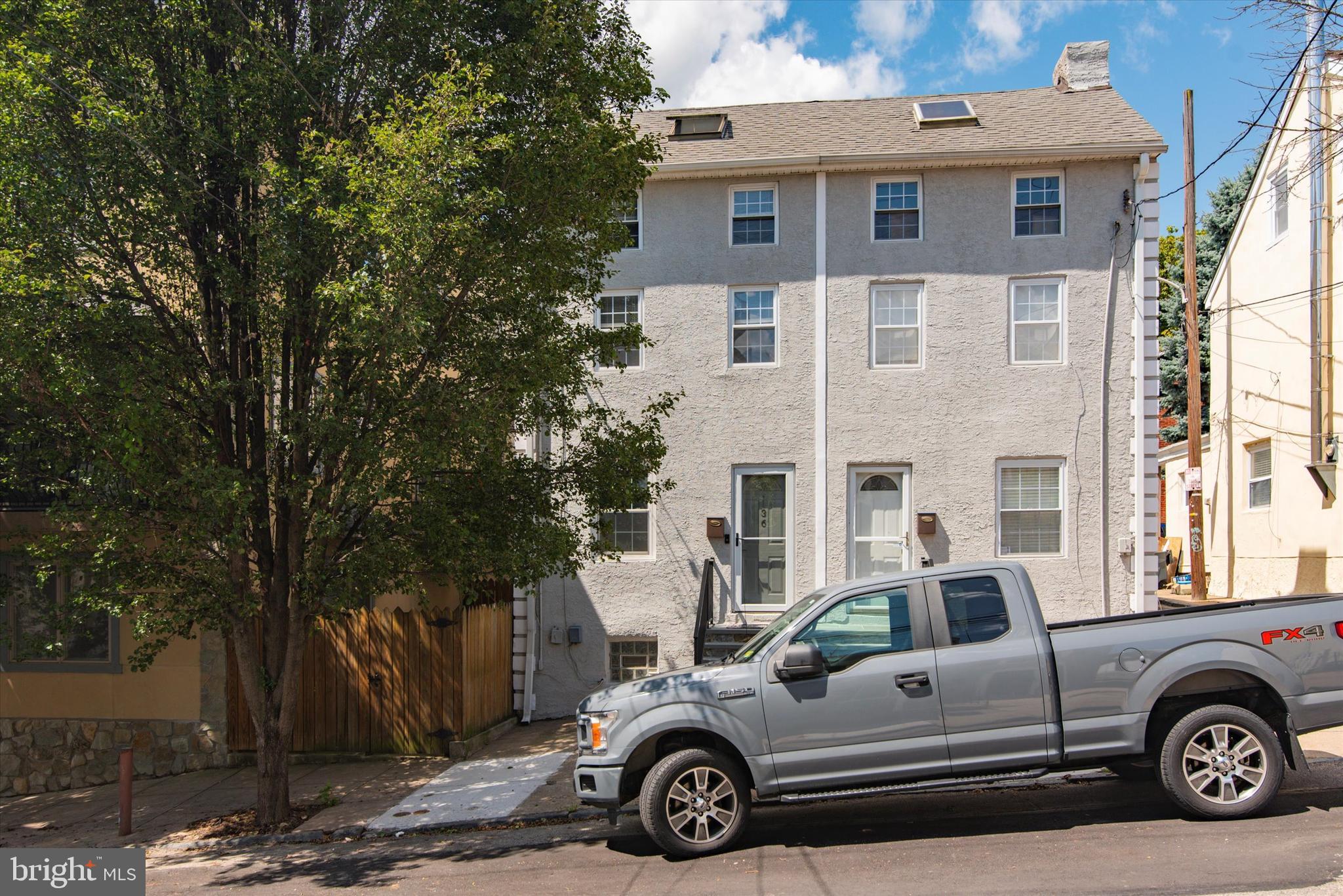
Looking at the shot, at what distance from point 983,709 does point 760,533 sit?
6948 millimetres

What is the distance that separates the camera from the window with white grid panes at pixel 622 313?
14195 mm

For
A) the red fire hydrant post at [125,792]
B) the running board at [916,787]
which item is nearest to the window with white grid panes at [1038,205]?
the running board at [916,787]

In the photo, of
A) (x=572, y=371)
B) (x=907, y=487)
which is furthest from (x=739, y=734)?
(x=907, y=487)

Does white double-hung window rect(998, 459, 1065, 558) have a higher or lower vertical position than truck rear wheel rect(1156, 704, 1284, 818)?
higher

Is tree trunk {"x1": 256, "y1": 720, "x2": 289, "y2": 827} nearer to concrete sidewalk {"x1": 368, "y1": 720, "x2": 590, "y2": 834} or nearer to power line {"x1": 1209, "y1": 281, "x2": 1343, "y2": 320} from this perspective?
concrete sidewalk {"x1": 368, "y1": 720, "x2": 590, "y2": 834}

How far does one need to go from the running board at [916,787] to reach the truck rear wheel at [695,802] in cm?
37

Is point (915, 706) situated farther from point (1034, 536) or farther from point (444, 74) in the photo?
point (1034, 536)

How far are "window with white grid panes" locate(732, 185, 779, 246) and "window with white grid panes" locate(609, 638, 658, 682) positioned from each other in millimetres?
5631

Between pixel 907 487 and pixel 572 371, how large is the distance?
229 inches

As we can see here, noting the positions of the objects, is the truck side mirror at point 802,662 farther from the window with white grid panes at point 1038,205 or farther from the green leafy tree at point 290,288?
the window with white grid panes at point 1038,205

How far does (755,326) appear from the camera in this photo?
45.6 feet

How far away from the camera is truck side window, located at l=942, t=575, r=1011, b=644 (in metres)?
7.04

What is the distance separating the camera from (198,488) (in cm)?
809

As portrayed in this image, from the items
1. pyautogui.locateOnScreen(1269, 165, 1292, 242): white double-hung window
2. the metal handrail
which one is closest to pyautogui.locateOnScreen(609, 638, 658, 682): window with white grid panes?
the metal handrail
